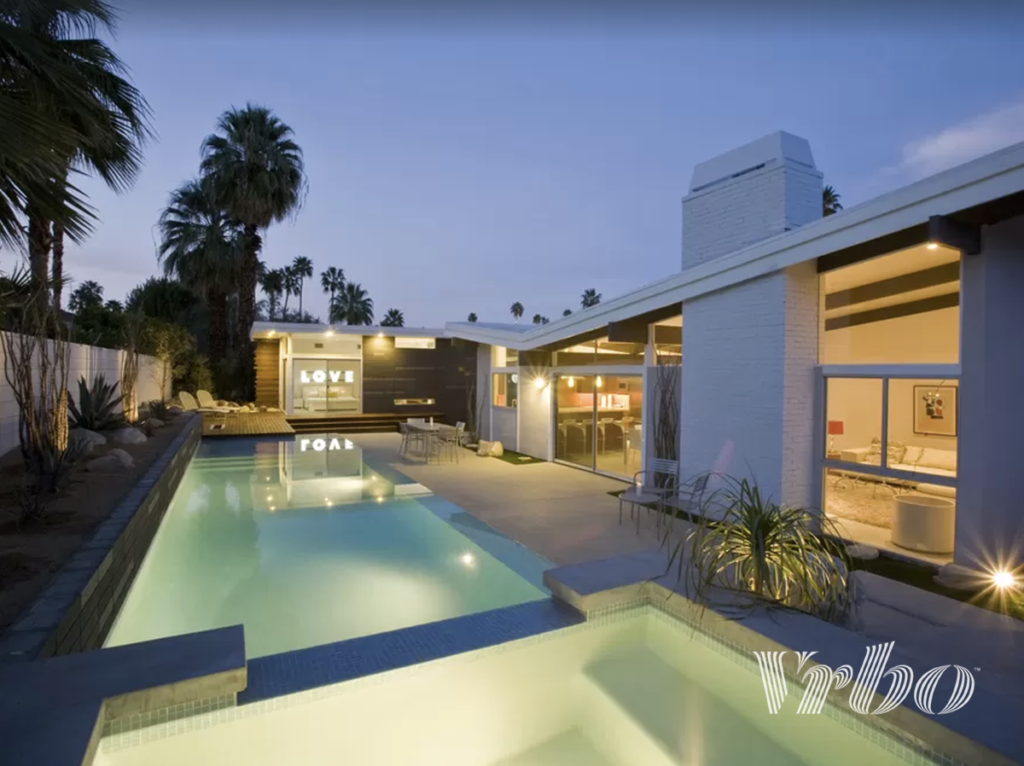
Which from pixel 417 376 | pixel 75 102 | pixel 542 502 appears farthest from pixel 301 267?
pixel 75 102

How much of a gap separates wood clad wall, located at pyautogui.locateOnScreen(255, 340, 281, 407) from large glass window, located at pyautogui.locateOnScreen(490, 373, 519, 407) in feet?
35.1

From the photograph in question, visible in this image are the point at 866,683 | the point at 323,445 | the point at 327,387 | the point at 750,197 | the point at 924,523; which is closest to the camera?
the point at 866,683

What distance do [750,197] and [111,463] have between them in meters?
9.81

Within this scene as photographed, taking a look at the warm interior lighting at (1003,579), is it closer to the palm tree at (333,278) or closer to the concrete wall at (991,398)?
the concrete wall at (991,398)

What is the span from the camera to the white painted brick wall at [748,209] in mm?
8211

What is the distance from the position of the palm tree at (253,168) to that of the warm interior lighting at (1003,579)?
20.7m

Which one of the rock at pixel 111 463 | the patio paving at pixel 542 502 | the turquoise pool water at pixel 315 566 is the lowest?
the turquoise pool water at pixel 315 566

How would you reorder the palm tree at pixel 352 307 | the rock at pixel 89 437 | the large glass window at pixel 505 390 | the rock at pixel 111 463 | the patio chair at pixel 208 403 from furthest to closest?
the palm tree at pixel 352 307 → the patio chair at pixel 208 403 → the large glass window at pixel 505 390 → the rock at pixel 89 437 → the rock at pixel 111 463

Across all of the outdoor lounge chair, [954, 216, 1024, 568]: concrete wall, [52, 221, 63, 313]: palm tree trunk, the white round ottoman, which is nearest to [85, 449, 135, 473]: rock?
[52, 221, 63, 313]: palm tree trunk

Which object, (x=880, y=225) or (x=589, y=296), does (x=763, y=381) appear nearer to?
(x=880, y=225)

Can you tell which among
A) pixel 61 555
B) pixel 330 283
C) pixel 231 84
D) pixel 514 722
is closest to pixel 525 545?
pixel 514 722

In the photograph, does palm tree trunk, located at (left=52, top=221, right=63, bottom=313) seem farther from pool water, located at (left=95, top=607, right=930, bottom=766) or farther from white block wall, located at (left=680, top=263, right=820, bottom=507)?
white block wall, located at (left=680, top=263, right=820, bottom=507)

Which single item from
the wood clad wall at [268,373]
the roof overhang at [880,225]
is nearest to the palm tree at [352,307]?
the wood clad wall at [268,373]

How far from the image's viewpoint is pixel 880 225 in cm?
577
